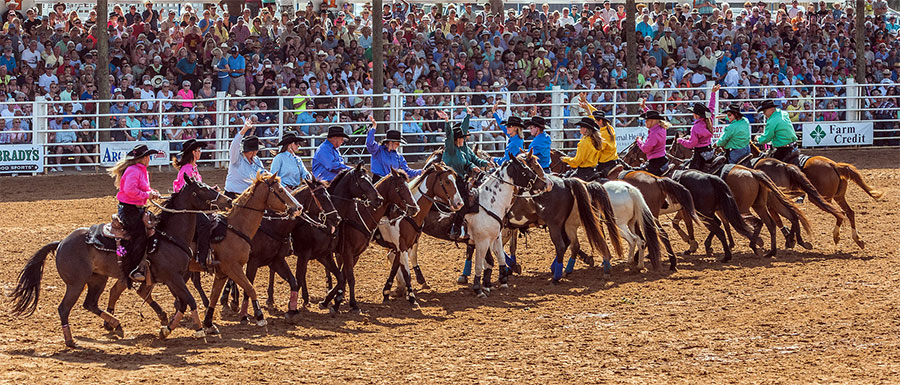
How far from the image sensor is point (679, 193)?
14234mm

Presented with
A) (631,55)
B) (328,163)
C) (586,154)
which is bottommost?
(328,163)

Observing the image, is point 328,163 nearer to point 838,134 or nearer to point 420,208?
point 420,208

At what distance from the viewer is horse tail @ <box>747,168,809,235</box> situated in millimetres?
14514

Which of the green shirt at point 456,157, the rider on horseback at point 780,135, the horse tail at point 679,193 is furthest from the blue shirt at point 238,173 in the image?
the rider on horseback at point 780,135

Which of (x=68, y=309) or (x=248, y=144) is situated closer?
(x=68, y=309)

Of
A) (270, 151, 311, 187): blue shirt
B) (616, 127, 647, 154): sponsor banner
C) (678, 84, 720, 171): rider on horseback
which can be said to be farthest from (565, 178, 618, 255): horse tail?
(616, 127, 647, 154): sponsor banner

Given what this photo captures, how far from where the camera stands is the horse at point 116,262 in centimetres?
1008

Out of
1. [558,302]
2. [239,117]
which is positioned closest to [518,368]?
[558,302]

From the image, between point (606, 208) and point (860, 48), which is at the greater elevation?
point (860, 48)

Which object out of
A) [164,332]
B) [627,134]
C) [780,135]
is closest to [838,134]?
[627,134]

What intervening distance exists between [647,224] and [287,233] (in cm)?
459

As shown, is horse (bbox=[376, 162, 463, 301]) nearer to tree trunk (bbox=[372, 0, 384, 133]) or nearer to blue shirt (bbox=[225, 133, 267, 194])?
blue shirt (bbox=[225, 133, 267, 194])

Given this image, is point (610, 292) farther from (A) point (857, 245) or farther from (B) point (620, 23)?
(B) point (620, 23)

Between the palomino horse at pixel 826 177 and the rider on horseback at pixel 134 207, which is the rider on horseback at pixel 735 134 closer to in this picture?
the palomino horse at pixel 826 177
